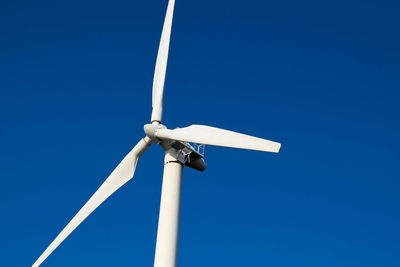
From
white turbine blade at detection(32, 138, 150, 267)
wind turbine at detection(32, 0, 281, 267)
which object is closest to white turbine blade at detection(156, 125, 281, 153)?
wind turbine at detection(32, 0, 281, 267)

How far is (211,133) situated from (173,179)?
9.73 feet

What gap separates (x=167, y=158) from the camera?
22828 millimetres

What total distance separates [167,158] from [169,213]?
2.86m

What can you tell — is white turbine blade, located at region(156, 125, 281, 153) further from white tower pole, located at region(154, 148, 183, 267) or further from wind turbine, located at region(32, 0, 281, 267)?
white tower pole, located at region(154, 148, 183, 267)

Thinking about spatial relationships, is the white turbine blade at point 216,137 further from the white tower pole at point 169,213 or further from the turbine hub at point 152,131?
the white tower pole at point 169,213

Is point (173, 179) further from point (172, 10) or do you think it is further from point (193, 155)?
point (172, 10)

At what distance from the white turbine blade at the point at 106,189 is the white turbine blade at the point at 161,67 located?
1807 millimetres

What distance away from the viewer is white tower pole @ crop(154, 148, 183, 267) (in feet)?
66.9

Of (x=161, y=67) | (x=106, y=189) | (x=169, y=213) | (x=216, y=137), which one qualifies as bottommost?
(x=169, y=213)

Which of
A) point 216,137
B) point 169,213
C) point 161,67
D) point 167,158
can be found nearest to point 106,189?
point 167,158

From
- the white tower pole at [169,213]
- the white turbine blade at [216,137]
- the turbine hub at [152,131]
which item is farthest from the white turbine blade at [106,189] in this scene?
the white tower pole at [169,213]

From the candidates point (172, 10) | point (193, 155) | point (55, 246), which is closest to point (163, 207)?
point (193, 155)

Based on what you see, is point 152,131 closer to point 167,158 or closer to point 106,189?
point 167,158

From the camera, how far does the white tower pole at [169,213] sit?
20.4 meters
